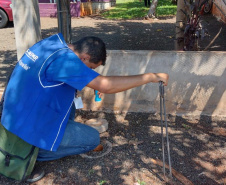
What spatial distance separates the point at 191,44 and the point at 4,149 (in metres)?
3.41

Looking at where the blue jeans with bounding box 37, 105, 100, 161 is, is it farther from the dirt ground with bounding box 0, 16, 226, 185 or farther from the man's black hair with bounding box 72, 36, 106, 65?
the man's black hair with bounding box 72, 36, 106, 65

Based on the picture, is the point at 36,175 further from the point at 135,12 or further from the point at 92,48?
the point at 135,12

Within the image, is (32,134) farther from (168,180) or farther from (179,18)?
(179,18)

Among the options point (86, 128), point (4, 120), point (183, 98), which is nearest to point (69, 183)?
point (86, 128)

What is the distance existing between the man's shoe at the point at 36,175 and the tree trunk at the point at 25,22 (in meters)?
1.75

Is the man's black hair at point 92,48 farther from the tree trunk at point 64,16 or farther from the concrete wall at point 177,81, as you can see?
the tree trunk at point 64,16

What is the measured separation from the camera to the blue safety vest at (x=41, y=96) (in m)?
2.42

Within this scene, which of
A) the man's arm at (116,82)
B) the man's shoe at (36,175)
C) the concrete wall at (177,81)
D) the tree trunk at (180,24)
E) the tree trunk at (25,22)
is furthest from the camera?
the tree trunk at (180,24)

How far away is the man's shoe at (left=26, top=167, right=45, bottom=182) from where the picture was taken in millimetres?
2725

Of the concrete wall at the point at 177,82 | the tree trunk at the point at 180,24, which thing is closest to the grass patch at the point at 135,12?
the tree trunk at the point at 180,24

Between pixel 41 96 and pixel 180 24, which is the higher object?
pixel 180 24

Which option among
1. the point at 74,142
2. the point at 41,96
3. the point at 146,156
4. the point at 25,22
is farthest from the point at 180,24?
the point at 41,96

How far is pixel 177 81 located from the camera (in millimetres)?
3891

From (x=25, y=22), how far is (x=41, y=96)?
158cm
